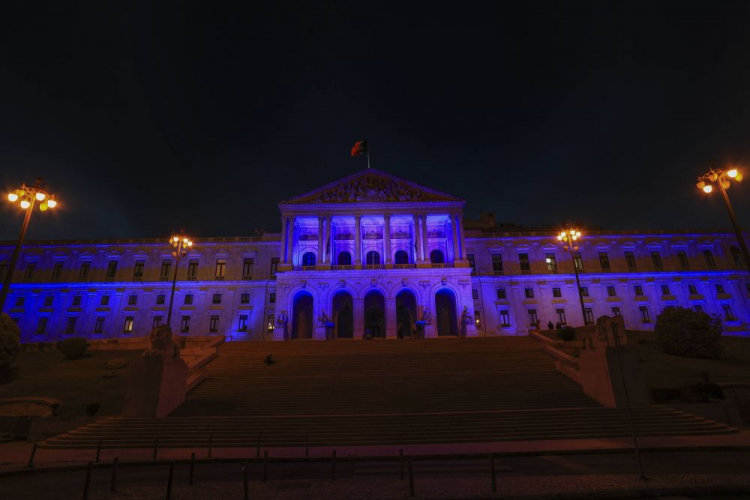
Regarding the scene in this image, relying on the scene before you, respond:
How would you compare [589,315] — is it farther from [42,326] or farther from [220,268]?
[42,326]

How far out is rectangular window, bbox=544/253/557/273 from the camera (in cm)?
5394

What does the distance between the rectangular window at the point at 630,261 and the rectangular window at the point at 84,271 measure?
72355mm

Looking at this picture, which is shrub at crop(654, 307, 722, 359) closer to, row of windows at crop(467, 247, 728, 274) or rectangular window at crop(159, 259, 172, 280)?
row of windows at crop(467, 247, 728, 274)

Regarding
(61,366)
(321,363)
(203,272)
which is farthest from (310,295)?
(61,366)

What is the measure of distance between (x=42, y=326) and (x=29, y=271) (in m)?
8.46

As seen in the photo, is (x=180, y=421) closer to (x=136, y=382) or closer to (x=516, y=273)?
(x=136, y=382)

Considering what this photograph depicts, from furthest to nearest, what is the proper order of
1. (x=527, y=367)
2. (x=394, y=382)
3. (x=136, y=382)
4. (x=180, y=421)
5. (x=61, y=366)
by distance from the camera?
(x=61, y=366) → (x=527, y=367) → (x=394, y=382) → (x=136, y=382) → (x=180, y=421)

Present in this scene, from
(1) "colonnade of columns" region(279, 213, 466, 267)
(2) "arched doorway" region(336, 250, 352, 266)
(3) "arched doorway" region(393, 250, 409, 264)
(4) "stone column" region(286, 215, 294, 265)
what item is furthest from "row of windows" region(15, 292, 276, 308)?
(3) "arched doorway" region(393, 250, 409, 264)

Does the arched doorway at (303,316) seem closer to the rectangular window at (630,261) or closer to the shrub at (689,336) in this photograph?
the shrub at (689,336)

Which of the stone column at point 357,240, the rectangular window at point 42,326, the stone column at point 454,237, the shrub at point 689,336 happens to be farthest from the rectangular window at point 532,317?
the rectangular window at point 42,326

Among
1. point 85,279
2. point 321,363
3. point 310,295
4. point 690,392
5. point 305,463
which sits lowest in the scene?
point 305,463

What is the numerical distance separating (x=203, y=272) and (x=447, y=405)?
43149 mm

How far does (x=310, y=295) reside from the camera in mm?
47656

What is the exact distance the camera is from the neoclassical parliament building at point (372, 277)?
46.0 metres
